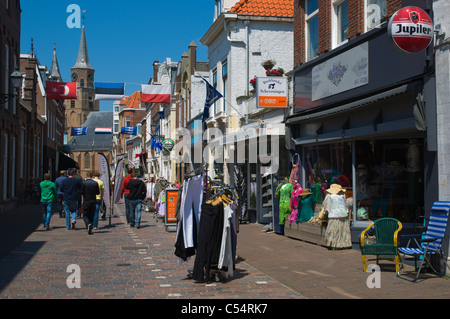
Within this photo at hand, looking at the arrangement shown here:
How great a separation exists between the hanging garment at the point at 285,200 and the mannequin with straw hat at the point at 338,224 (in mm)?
2385

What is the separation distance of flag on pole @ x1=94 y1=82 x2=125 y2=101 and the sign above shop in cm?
1826

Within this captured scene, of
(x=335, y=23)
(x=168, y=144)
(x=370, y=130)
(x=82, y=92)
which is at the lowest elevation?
(x=370, y=130)

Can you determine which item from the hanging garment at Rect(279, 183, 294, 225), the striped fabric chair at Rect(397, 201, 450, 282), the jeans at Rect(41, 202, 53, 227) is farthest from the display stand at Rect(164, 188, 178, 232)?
the striped fabric chair at Rect(397, 201, 450, 282)

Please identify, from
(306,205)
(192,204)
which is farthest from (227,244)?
(306,205)

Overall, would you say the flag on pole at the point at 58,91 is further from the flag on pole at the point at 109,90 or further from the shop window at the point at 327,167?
the shop window at the point at 327,167

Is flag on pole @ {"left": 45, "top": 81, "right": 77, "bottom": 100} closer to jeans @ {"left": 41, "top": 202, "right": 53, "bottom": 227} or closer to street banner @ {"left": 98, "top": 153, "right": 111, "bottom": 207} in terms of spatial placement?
street banner @ {"left": 98, "top": 153, "right": 111, "bottom": 207}

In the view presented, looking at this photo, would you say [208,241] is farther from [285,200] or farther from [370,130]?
[285,200]

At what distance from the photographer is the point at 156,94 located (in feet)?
90.8

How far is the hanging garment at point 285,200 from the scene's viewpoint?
44.3 feet

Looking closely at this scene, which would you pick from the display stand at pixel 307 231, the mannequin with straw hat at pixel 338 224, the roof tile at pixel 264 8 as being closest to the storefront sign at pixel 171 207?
the display stand at pixel 307 231

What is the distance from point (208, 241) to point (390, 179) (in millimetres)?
5070

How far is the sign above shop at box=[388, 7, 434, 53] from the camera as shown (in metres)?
8.09

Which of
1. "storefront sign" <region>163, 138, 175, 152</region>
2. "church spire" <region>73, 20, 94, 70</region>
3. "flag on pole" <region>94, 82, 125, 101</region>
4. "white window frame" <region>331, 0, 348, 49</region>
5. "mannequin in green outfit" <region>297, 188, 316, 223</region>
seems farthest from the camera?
"church spire" <region>73, 20, 94, 70</region>
